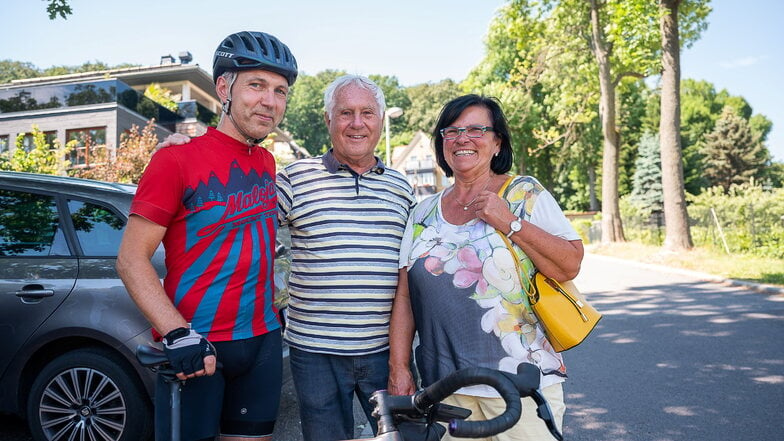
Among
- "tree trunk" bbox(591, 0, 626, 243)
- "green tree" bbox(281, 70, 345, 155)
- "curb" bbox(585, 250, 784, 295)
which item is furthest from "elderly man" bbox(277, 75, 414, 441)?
"green tree" bbox(281, 70, 345, 155)

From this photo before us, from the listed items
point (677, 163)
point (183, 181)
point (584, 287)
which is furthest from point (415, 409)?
point (677, 163)

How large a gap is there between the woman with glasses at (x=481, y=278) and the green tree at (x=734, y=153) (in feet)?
177

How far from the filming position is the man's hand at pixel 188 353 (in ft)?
5.42

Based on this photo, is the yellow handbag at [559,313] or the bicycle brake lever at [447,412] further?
the yellow handbag at [559,313]

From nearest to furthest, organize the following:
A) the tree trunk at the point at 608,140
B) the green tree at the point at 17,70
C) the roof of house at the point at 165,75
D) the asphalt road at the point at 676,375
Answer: the asphalt road at the point at 676,375 < the tree trunk at the point at 608,140 < the roof of house at the point at 165,75 < the green tree at the point at 17,70

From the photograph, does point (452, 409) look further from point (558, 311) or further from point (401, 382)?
point (401, 382)

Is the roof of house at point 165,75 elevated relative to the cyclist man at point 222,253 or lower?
elevated

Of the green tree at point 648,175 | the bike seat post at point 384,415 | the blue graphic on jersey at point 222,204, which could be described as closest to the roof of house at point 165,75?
the blue graphic on jersey at point 222,204

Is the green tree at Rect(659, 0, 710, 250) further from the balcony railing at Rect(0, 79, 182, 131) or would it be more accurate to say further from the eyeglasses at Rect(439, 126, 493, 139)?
the balcony railing at Rect(0, 79, 182, 131)

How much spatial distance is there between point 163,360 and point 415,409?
2.75 ft

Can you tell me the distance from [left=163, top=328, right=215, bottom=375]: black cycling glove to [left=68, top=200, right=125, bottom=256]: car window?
2.11 meters

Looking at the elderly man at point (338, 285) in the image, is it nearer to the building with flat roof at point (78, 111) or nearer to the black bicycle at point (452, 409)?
the black bicycle at point (452, 409)

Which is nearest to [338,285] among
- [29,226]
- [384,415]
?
[384,415]

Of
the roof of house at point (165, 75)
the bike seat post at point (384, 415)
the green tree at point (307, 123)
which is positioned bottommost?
the bike seat post at point (384, 415)
